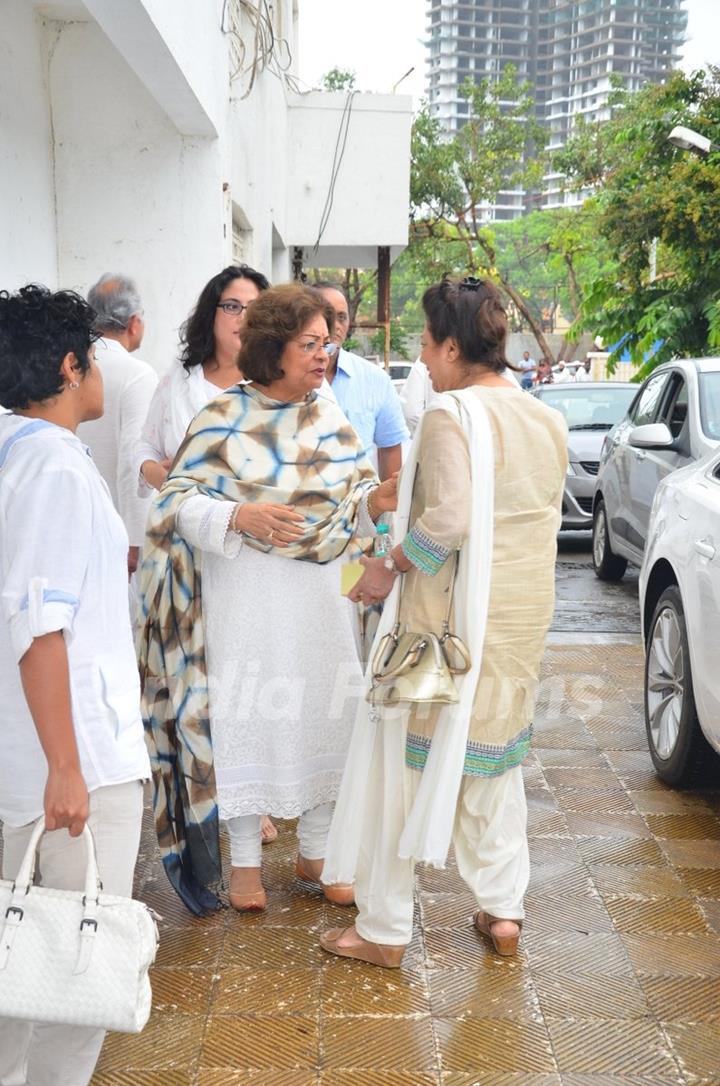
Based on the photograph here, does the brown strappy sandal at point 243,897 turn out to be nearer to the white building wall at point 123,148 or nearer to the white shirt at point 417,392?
the white building wall at point 123,148

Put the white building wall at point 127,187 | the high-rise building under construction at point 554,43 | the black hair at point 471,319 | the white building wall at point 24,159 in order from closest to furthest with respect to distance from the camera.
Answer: the black hair at point 471,319 < the white building wall at point 24,159 < the white building wall at point 127,187 < the high-rise building under construction at point 554,43

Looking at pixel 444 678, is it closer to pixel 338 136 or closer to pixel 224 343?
pixel 224 343

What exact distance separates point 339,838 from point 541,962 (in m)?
0.73

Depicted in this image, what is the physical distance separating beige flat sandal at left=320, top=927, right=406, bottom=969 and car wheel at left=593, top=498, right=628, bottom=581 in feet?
21.4

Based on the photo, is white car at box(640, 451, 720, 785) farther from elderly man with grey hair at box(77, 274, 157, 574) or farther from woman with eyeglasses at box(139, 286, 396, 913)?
elderly man with grey hair at box(77, 274, 157, 574)

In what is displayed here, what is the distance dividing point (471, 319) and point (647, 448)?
3717 mm

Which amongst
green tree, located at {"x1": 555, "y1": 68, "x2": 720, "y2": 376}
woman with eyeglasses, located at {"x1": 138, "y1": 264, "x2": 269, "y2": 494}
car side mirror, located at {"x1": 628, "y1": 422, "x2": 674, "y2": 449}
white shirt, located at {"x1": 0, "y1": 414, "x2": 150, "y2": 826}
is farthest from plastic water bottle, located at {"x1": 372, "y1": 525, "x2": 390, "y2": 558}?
green tree, located at {"x1": 555, "y1": 68, "x2": 720, "y2": 376}

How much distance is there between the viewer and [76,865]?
94.7 inches

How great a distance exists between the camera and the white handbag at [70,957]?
2199 mm

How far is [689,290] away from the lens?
512 inches

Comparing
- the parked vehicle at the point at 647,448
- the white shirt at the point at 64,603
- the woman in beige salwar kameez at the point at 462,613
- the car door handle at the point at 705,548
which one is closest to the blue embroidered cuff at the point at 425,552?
the woman in beige salwar kameez at the point at 462,613

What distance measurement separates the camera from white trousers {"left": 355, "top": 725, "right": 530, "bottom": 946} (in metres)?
3.37

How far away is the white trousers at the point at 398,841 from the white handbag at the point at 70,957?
1229 millimetres

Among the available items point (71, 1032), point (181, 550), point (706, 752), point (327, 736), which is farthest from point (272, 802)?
point (706, 752)
